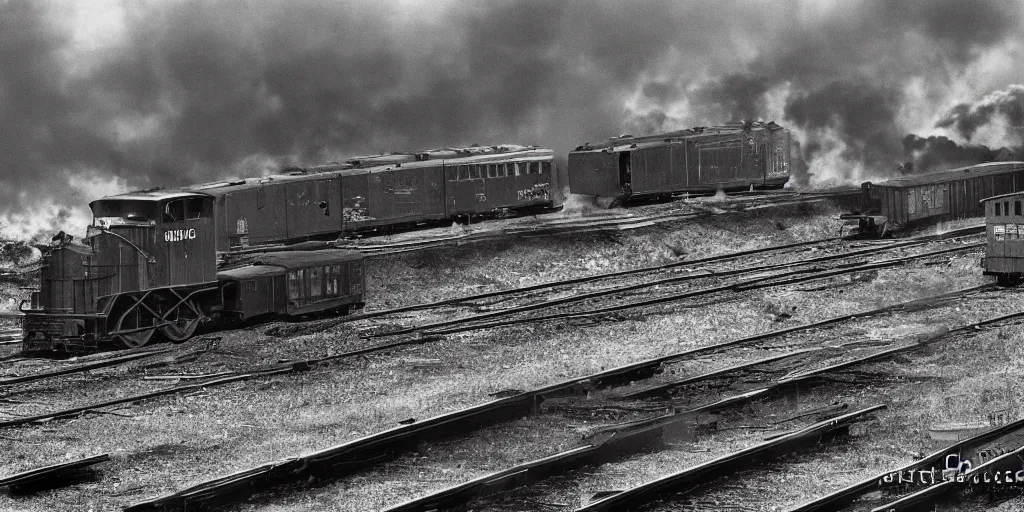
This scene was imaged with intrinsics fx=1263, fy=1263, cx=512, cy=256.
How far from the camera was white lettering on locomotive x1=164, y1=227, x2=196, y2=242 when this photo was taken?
78.6ft

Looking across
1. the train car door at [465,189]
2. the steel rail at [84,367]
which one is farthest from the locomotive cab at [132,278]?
the train car door at [465,189]

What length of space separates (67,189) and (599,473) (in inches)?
1047

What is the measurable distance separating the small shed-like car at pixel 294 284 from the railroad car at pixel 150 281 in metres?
0.02

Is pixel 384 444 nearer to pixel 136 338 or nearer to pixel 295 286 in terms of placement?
pixel 136 338

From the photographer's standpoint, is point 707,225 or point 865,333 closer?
point 865,333

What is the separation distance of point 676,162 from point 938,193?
27.0ft

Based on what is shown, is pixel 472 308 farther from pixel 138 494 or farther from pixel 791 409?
pixel 138 494

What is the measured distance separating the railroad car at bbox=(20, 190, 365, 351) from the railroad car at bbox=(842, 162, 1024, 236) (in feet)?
60.7

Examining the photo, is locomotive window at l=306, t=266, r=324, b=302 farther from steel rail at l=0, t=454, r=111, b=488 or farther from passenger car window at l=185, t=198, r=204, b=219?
steel rail at l=0, t=454, r=111, b=488

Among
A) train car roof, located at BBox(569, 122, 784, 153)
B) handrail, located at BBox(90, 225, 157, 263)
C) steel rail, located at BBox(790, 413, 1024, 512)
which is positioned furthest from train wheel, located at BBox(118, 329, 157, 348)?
train car roof, located at BBox(569, 122, 784, 153)

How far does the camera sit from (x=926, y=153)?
178 feet

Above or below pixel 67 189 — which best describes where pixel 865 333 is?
below

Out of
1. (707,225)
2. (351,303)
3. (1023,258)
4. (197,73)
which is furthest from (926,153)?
(351,303)

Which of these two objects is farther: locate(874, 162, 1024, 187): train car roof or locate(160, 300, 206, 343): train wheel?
locate(874, 162, 1024, 187): train car roof
